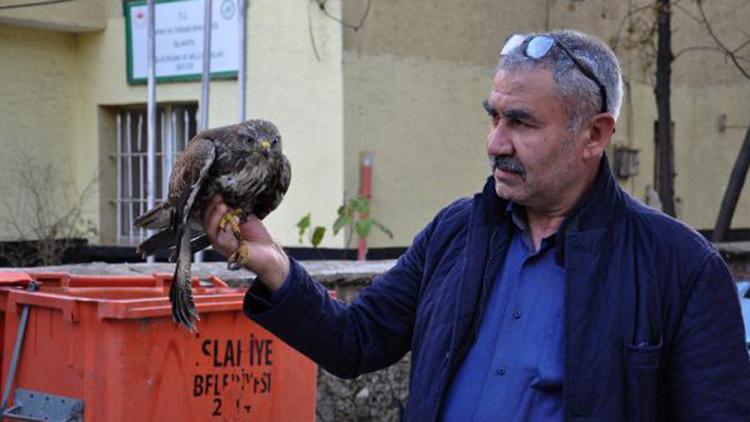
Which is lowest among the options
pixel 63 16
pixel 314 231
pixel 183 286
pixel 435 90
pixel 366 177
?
pixel 314 231

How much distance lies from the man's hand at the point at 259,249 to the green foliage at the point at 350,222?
8.04 meters

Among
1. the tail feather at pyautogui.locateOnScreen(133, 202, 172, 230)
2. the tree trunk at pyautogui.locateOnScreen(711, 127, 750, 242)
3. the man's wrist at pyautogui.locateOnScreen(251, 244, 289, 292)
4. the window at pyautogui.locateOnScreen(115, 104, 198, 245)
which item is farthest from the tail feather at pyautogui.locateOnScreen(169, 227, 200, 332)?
the tree trunk at pyautogui.locateOnScreen(711, 127, 750, 242)

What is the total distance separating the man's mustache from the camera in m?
2.76

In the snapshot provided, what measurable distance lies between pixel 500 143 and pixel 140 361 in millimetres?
A: 2184

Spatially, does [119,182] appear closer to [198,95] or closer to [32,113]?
[32,113]

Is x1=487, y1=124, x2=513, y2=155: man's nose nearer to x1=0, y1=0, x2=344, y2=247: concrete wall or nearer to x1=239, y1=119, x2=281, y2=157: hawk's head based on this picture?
x1=239, y1=119, x2=281, y2=157: hawk's head

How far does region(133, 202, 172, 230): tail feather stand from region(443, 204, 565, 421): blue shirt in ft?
3.84

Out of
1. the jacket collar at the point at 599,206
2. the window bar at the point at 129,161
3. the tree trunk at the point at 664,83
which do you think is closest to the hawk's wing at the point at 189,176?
the jacket collar at the point at 599,206

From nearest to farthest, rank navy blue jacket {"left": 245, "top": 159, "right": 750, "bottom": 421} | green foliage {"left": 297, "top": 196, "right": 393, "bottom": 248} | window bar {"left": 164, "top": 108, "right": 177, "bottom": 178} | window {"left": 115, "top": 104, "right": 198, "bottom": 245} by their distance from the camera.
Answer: navy blue jacket {"left": 245, "top": 159, "right": 750, "bottom": 421}
green foliage {"left": 297, "top": 196, "right": 393, "bottom": 248}
window bar {"left": 164, "top": 108, "right": 177, "bottom": 178}
window {"left": 115, "top": 104, "right": 198, "bottom": 245}

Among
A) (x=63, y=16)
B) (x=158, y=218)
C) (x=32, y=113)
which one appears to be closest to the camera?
(x=158, y=218)

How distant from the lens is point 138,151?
44.1 ft

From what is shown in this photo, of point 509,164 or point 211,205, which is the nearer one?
point 509,164

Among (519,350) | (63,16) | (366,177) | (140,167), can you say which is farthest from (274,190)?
(140,167)

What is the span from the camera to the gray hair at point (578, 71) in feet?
8.94
